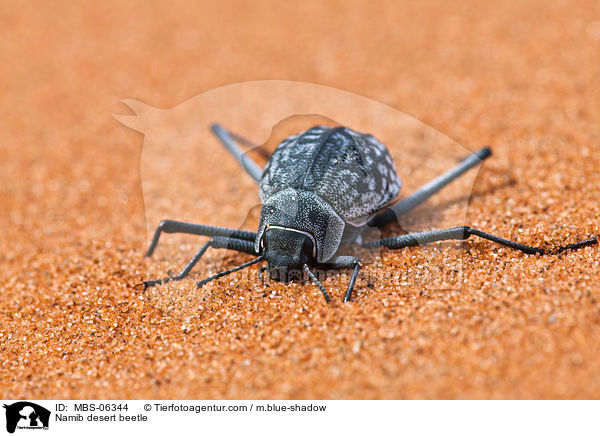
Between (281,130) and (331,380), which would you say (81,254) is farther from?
(331,380)

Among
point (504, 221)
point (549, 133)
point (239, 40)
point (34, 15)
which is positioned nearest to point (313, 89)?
point (239, 40)

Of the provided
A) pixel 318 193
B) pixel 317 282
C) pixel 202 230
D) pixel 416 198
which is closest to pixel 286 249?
pixel 317 282

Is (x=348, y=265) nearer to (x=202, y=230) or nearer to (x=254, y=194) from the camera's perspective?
(x=202, y=230)

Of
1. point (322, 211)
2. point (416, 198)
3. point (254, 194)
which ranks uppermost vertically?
point (254, 194)

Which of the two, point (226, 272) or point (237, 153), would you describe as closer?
point (226, 272)

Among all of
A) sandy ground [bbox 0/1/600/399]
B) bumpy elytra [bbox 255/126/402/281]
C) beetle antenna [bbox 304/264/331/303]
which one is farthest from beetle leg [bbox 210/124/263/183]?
beetle antenna [bbox 304/264/331/303]
